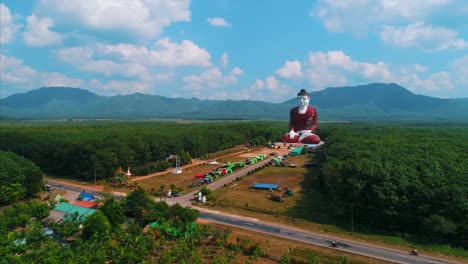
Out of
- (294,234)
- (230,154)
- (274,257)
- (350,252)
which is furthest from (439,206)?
(230,154)

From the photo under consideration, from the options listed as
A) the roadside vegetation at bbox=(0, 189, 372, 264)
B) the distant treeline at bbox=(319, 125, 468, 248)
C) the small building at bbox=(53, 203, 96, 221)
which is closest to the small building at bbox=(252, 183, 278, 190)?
the distant treeline at bbox=(319, 125, 468, 248)

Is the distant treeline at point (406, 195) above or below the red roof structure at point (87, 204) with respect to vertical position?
above

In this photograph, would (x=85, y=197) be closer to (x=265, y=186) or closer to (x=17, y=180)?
(x=17, y=180)

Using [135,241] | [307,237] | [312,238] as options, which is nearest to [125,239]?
[135,241]

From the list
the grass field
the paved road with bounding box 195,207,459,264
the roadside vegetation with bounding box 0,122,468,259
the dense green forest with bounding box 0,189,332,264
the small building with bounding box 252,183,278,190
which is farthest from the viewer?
the small building with bounding box 252,183,278,190

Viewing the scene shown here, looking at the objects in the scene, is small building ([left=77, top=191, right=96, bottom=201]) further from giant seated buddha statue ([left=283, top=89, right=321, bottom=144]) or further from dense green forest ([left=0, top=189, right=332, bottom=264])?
giant seated buddha statue ([left=283, top=89, right=321, bottom=144])

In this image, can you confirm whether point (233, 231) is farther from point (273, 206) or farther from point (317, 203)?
point (317, 203)

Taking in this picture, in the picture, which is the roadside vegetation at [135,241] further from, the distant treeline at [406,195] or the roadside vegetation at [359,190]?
the distant treeline at [406,195]

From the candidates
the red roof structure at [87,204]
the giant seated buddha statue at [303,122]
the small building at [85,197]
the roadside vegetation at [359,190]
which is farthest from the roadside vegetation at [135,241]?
the giant seated buddha statue at [303,122]
